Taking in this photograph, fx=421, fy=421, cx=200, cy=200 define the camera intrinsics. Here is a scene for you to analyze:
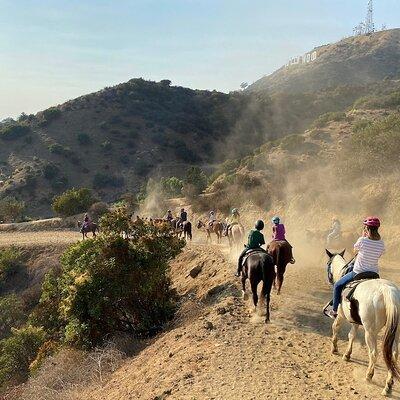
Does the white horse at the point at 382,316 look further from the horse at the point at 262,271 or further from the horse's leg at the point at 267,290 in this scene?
the horse's leg at the point at 267,290

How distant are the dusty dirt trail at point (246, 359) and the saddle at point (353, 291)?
4.00 ft

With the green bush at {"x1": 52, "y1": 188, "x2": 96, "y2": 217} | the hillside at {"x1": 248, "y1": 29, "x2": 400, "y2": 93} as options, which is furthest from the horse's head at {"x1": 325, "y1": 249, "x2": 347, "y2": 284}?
the hillside at {"x1": 248, "y1": 29, "x2": 400, "y2": 93}

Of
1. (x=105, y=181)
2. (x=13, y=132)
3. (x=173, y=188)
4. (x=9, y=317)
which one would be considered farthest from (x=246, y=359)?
(x=13, y=132)

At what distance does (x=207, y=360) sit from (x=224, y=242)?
62.0ft

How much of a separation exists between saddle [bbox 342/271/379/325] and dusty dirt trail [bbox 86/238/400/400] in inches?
48.1

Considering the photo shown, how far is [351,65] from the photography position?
431 ft

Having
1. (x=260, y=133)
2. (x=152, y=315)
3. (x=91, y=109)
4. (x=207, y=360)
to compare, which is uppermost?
(x=91, y=109)

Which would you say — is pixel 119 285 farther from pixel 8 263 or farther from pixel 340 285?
pixel 8 263

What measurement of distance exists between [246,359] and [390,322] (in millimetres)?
3568

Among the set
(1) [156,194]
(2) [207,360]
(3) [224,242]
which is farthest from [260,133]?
(2) [207,360]

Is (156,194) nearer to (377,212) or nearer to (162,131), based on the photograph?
(377,212)

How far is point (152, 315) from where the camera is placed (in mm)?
16109

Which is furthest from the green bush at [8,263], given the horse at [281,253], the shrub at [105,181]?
the shrub at [105,181]

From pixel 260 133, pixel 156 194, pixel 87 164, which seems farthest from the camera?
pixel 260 133
